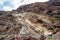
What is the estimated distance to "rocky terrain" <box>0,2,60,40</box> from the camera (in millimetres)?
13299

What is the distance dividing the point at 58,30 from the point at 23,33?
279 centimetres

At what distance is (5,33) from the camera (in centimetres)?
1491

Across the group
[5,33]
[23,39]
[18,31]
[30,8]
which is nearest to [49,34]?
[23,39]

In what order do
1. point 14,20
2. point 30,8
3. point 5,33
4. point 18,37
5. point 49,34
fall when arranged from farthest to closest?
point 30,8 < point 14,20 < point 5,33 < point 18,37 < point 49,34

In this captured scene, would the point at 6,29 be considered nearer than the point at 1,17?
Yes

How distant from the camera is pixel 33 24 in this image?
47.4ft

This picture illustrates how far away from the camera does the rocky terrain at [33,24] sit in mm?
13299

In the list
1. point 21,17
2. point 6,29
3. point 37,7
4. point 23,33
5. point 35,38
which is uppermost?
point 37,7

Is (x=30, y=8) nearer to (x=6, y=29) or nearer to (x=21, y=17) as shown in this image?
(x=21, y=17)

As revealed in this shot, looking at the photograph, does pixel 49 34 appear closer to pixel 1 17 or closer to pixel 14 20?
pixel 14 20

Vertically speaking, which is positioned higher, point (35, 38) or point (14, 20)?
point (14, 20)

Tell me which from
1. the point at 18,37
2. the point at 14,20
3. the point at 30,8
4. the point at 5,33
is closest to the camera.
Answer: the point at 18,37

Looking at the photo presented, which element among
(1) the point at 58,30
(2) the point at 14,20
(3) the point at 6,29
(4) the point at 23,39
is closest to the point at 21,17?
(2) the point at 14,20

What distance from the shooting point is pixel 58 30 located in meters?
13.2
